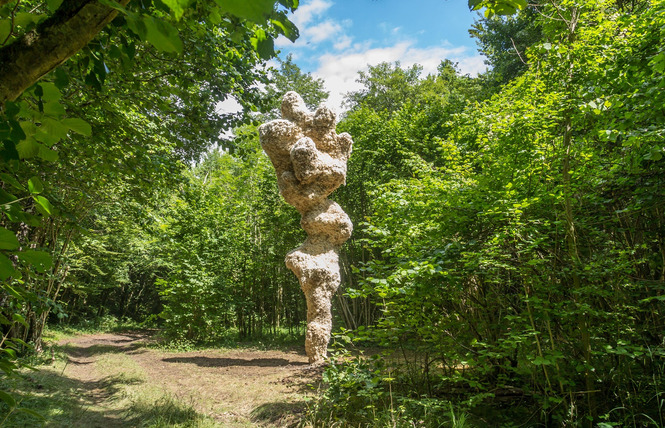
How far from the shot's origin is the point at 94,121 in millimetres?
3178

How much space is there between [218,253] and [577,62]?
10.8 m

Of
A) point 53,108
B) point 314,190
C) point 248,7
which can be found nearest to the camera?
point 248,7

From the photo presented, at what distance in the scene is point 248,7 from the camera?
0.47 metres

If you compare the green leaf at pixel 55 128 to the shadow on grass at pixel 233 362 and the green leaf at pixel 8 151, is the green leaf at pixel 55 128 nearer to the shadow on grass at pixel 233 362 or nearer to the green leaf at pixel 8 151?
the green leaf at pixel 8 151

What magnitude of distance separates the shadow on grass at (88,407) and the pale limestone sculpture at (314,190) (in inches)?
130

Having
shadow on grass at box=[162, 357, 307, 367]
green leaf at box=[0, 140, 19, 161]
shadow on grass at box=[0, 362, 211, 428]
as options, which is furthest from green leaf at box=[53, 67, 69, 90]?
shadow on grass at box=[162, 357, 307, 367]

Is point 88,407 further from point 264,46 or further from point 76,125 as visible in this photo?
point 264,46

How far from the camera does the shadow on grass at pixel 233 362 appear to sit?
317 inches

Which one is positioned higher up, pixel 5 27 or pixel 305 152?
pixel 305 152

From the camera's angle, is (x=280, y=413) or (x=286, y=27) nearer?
(x=286, y=27)

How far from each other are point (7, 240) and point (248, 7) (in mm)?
641

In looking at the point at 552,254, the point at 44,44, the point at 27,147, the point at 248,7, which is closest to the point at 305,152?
the point at 552,254

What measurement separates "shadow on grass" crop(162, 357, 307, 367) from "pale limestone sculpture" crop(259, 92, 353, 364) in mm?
898

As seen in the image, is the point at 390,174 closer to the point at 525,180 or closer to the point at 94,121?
the point at 525,180
